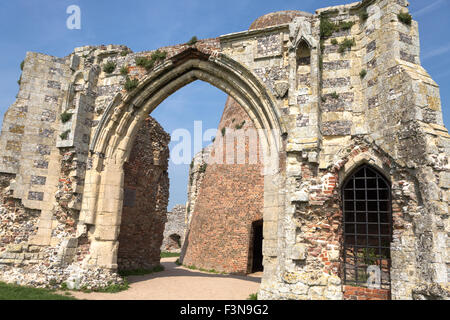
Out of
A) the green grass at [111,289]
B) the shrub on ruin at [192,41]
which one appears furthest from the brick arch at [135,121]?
the green grass at [111,289]

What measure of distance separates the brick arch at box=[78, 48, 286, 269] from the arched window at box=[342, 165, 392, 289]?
1.75m

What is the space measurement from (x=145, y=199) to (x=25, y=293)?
19.1ft

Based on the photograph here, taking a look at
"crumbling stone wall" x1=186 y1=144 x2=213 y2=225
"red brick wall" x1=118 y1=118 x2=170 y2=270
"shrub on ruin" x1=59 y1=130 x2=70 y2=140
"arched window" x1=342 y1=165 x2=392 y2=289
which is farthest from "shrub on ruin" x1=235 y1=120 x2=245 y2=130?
"arched window" x1=342 y1=165 x2=392 y2=289

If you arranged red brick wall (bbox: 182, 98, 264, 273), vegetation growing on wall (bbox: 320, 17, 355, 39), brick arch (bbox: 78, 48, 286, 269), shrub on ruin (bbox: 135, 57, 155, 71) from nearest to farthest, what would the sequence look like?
vegetation growing on wall (bbox: 320, 17, 355, 39) < brick arch (bbox: 78, 48, 286, 269) < shrub on ruin (bbox: 135, 57, 155, 71) < red brick wall (bbox: 182, 98, 264, 273)

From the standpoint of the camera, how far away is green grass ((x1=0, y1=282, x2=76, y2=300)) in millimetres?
6488

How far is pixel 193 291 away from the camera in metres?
8.35

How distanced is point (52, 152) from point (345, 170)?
23.6ft

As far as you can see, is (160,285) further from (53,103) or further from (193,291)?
(53,103)

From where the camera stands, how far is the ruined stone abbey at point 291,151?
6.23 meters

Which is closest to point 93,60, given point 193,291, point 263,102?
point 263,102

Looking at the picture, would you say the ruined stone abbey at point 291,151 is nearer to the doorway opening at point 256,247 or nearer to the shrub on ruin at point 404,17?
the shrub on ruin at point 404,17

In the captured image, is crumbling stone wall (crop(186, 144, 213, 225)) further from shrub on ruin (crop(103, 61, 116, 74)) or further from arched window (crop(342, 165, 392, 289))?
arched window (crop(342, 165, 392, 289))

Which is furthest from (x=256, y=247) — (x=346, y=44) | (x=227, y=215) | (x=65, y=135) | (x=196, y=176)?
(x=346, y=44)

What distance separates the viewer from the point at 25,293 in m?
6.86
